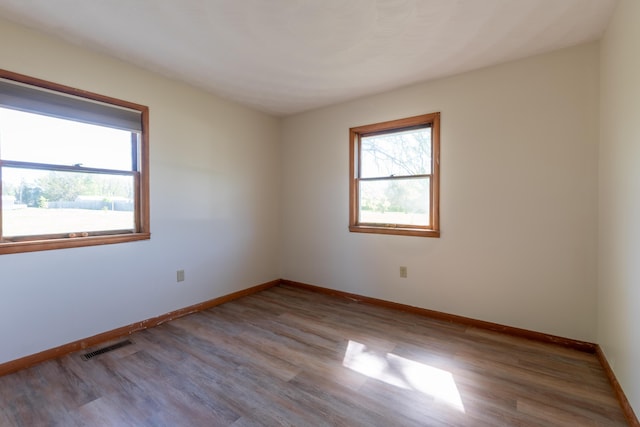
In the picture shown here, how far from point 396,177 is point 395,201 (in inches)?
11.1

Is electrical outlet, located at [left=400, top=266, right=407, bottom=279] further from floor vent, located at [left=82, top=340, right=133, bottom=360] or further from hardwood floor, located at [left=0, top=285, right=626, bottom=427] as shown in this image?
floor vent, located at [left=82, top=340, right=133, bottom=360]

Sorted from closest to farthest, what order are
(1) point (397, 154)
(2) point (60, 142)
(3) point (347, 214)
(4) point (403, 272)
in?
(2) point (60, 142) < (4) point (403, 272) < (1) point (397, 154) < (3) point (347, 214)

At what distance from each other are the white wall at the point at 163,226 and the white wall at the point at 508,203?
1394 millimetres

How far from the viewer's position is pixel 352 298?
366cm

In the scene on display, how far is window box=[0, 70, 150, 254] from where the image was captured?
6.89ft

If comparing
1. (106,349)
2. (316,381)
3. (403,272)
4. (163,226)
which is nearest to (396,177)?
(403,272)

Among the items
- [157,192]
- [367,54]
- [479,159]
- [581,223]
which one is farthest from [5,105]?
[581,223]

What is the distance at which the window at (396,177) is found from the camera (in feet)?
10.2

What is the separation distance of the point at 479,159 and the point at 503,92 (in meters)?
0.62

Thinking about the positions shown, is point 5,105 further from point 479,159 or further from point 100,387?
point 479,159

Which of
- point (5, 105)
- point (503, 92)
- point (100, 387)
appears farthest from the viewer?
point (503, 92)

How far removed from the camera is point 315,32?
7.04 feet

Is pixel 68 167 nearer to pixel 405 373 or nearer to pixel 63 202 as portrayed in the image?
pixel 63 202

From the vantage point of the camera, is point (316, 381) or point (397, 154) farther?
point (397, 154)
